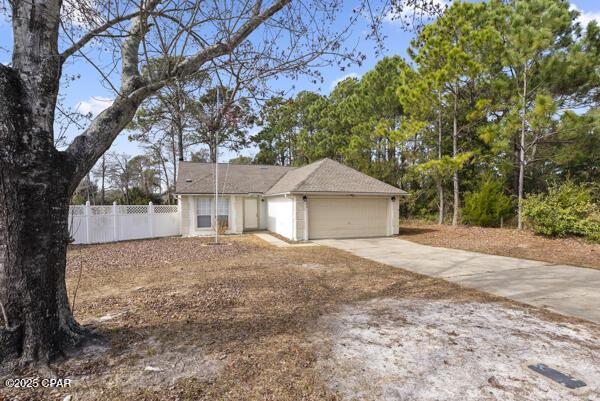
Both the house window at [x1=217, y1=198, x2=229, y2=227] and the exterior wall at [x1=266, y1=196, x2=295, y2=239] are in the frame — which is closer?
the exterior wall at [x1=266, y1=196, x2=295, y2=239]

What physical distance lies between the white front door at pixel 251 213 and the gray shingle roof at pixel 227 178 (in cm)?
139

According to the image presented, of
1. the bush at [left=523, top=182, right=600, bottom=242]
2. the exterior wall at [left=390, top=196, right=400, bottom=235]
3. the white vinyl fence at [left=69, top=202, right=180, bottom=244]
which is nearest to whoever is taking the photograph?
the bush at [left=523, top=182, right=600, bottom=242]

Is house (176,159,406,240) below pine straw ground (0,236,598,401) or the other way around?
the other way around

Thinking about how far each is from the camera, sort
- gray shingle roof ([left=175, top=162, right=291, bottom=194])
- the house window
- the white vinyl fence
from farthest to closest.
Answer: the house window → gray shingle roof ([left=175, top=162, right=291, bottom=194]) → the white vinyl fence

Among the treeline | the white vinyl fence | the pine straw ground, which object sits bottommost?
the pine straw ground

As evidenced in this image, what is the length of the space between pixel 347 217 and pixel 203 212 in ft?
23.9

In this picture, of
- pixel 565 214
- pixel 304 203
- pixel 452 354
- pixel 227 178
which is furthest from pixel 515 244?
pixel 227 178

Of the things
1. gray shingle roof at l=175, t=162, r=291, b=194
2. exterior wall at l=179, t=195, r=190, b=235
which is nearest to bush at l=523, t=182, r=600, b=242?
gray shingle roof at l=175, t=162, r=291, b=194

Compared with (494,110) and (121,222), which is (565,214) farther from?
(121,222)

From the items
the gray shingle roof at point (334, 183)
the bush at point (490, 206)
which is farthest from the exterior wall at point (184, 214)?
the bush at point (490, 206)

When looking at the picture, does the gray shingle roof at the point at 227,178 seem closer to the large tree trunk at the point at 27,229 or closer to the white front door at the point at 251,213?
the white front door at the point at 251,213

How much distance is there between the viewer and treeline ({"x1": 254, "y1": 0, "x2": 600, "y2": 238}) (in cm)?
1402

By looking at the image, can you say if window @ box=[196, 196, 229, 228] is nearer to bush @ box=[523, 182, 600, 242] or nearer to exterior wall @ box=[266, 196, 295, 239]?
exterior wall @ box=[266, 196, 295, 239]

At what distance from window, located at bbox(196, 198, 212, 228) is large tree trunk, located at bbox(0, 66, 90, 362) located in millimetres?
13097
